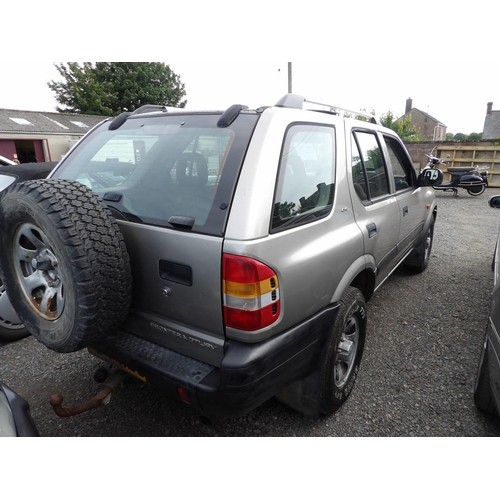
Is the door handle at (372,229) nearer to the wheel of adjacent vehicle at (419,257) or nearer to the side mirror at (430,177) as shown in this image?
the side mirror at (430,177)

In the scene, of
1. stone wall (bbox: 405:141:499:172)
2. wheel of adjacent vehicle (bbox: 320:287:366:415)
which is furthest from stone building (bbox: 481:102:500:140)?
wheel of adjacent vehicle (bbox: 320:287:366:415)

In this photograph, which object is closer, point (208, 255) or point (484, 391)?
point (208, 255)

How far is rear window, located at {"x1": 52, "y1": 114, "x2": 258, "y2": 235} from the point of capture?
1.70m

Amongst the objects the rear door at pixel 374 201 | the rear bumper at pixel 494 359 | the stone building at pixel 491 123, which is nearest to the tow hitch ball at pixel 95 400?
the rear door at pixel 374 201

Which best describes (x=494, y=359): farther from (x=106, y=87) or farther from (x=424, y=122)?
(x=424, y=122)

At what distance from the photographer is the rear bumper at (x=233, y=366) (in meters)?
1.59

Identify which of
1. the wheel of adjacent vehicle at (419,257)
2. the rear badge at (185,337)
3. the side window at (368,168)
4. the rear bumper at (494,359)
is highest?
the side window at (368,168)

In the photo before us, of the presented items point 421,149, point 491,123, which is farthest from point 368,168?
point 491,123

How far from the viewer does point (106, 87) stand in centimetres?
2809

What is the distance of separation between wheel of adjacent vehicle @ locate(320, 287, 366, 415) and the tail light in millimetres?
664

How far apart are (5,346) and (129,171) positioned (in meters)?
2.32

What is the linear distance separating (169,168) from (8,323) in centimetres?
245

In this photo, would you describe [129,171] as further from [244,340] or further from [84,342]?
[244,340]

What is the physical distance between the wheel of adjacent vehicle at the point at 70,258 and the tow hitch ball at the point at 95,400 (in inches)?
10.6
